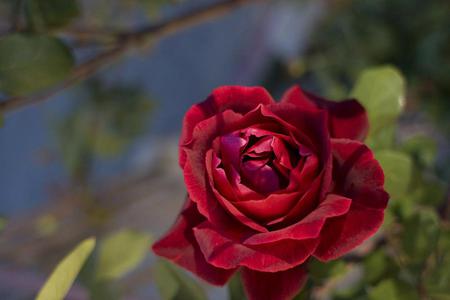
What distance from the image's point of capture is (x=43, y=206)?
167 cm

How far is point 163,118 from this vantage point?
2117 millimetres

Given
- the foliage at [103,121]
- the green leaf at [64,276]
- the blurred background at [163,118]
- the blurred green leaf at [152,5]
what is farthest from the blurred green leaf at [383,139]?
the foliage at [103,121]

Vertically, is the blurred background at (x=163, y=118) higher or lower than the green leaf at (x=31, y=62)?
lower

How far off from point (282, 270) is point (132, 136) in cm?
93

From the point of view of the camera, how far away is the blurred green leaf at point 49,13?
1.44 feet

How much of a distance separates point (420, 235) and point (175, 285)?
0.17m

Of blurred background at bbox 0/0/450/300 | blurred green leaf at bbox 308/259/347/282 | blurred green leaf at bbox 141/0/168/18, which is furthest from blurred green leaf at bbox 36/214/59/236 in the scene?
blurred green leaf at bbox 308/259/347/282

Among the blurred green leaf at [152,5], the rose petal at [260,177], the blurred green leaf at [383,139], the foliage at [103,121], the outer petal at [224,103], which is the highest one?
the blurred green leaf at [152,5]

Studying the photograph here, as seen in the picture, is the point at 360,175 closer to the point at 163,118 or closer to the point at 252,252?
the point at 252,252

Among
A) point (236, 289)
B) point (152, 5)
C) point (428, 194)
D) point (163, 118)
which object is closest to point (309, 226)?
point (236, 289)

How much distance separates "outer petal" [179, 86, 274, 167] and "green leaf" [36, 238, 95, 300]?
3.9 inches

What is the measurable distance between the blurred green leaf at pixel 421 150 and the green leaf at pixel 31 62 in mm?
307

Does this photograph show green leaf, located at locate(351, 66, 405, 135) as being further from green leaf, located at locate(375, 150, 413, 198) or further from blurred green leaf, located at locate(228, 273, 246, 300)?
blurred green leaf, located at locate(228, 273, 246, 300)

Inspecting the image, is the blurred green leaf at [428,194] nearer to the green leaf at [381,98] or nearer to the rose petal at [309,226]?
the green leaf at [381,98]
